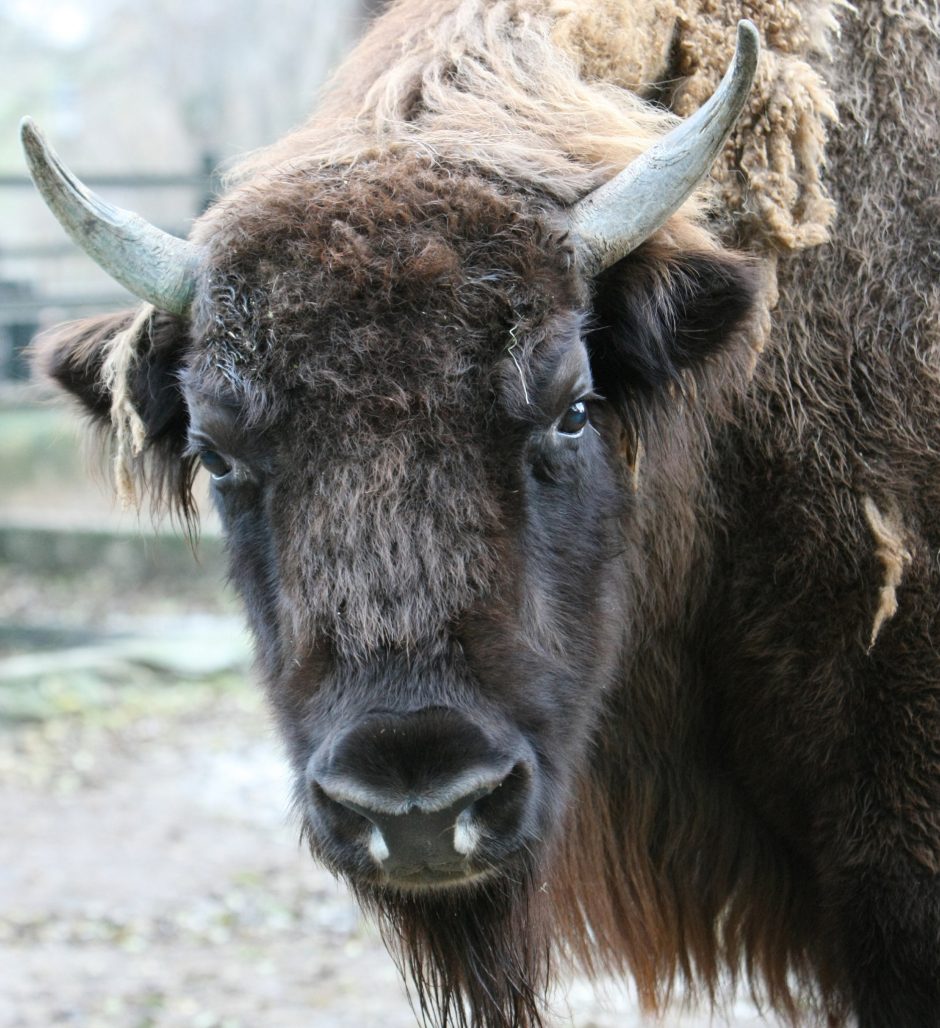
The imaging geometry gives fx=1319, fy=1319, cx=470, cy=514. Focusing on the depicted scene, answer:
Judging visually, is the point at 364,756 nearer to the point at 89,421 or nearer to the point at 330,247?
the point at 330,247

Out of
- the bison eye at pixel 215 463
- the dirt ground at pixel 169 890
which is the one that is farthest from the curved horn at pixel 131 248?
the dirt ground at pixel 169 890

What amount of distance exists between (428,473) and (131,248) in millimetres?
1042

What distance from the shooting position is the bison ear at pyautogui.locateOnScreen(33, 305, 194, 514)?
3613 mm

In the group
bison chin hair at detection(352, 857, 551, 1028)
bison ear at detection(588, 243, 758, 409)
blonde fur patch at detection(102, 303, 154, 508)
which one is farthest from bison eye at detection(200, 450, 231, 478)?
bison chin hair at detection(352, 857, 551, 1028)

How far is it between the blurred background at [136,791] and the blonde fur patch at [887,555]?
6.85ft

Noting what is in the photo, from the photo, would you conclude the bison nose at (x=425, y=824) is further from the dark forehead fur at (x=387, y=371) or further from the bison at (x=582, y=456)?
the dark forehead fur at (x=387, y=371)

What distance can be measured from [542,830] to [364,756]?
2.08 feet

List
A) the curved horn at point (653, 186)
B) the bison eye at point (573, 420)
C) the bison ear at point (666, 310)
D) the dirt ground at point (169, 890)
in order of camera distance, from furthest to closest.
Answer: the dirt ground at point (169, 890), the bison ear at point (666, 310), the bison eye at point (573, 420), the curved horn at point (653, 186)

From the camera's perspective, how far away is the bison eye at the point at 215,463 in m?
3.30

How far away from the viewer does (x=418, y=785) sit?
2.75 meters

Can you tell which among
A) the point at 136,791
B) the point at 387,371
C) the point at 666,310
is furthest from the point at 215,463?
the point at 136,791

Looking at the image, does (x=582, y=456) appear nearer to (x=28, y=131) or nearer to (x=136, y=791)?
(x=28, y=131)

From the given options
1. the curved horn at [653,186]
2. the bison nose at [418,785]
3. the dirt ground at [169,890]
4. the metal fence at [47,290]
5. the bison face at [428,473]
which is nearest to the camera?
the bison nose at [418,785]

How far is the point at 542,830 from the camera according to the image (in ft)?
10.6
